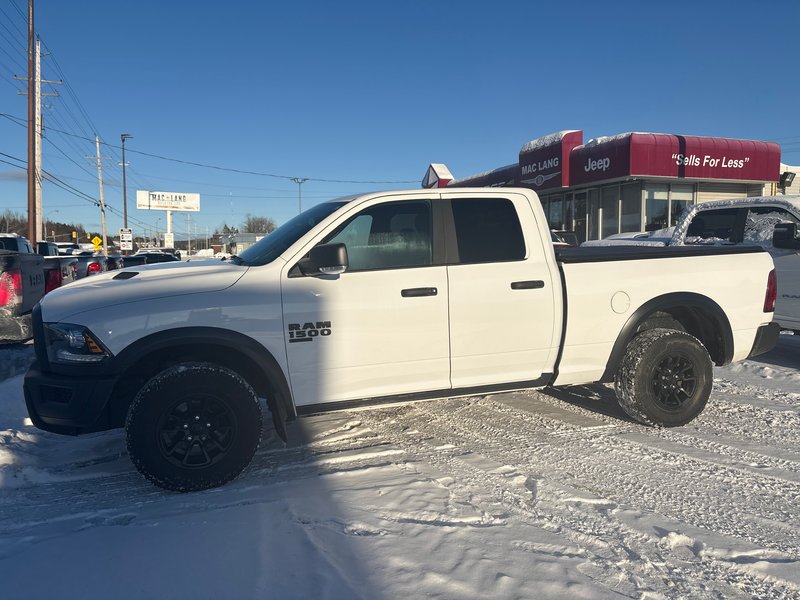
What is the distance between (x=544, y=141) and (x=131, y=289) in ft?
65.7

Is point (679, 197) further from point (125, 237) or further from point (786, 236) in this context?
point (125, 237)

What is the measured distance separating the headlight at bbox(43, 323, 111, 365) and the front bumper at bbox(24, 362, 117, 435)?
11 cm

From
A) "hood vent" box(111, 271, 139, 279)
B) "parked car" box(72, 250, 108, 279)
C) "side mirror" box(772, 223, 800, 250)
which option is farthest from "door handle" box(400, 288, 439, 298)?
"parked car" box(72, 250, 108, 279)

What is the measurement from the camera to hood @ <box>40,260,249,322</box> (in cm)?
358

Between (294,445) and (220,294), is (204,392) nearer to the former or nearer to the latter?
(220,294)

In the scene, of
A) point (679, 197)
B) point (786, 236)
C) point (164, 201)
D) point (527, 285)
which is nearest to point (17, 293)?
point (527, 285)

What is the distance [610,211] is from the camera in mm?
20562

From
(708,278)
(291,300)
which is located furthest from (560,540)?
(708,278)

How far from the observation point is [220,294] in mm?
3723

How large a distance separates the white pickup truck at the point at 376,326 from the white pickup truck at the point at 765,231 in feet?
8.66

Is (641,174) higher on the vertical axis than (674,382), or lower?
higher

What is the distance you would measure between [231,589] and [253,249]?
2.66 meters

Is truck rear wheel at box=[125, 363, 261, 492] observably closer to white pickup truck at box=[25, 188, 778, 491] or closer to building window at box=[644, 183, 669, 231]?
white pickup truck at box=[25, 188, 778, 491]

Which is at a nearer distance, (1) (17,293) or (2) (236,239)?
(1) (17,293)
